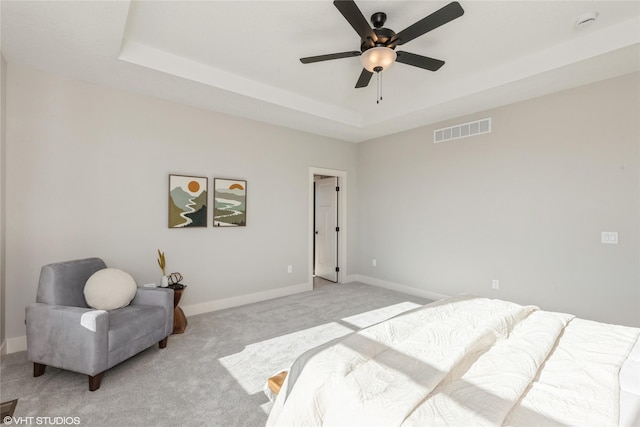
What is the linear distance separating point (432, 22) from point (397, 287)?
4.01 metres

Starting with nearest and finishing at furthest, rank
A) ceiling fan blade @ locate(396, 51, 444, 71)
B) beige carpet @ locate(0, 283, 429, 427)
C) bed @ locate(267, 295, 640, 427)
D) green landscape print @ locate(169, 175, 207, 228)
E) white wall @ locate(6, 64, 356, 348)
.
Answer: bed @ locate(267, 295, 640, 427), beige carpet @ locate(0, 283, 429, 427), ceiling fan blade @ locate(396, 51, 444, 71), white wall @ locate(6, 64, 356, 348), green landscape print @ locate(169, 175, 207, 228)

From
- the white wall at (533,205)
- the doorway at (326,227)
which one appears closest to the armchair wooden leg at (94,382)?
the doorway at (326,227)

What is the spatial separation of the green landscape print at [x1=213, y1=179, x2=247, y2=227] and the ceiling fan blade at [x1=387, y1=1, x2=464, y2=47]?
9.01 ft

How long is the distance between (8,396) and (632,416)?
11.7ft

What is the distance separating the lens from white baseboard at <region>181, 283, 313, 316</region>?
12.5 feet

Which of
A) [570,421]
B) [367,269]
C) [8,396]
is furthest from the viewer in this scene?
[367,269]

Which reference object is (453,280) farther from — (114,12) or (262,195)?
(114,12)

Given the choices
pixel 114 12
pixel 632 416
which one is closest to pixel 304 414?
pixel 632 416

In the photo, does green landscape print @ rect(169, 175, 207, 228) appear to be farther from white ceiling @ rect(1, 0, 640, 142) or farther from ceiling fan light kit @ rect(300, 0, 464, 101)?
ceiling fan light kit @ rect(300, 0, 464, 101)

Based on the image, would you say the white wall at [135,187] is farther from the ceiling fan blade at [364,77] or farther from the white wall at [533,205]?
the ceiling fan blade at [364,77]

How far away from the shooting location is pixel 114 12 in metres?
2.10

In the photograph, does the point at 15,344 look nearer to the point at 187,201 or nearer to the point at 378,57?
the point at 187,201

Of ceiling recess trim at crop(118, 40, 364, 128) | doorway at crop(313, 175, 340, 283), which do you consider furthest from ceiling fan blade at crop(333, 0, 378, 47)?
doorway at crop(313, 175, 340, 283)

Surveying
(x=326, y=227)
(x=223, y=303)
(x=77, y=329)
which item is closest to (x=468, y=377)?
(x=77, y=329)
